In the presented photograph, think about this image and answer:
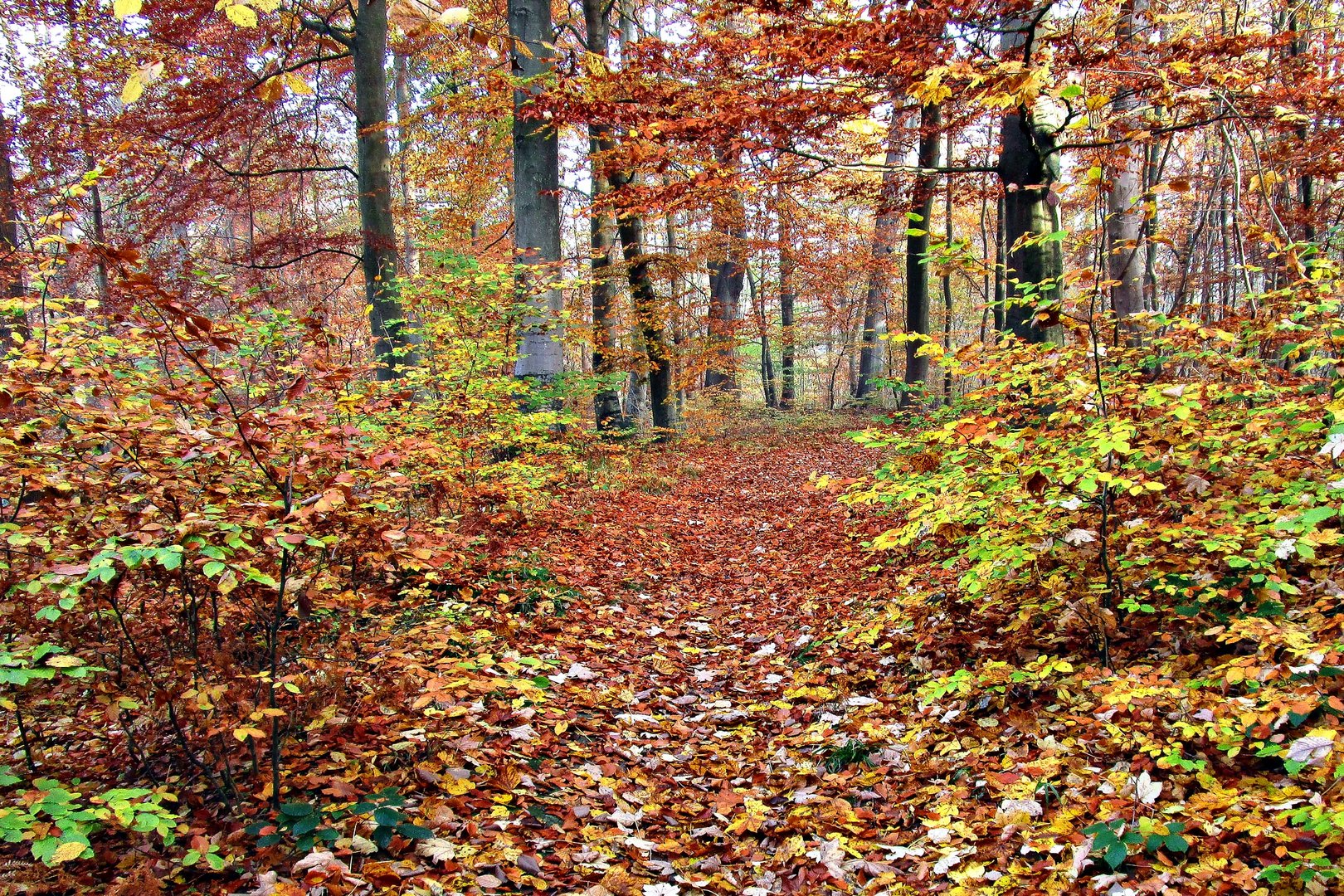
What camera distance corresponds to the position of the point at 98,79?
1087 centimetres

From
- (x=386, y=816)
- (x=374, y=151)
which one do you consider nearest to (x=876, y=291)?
(x=374, y=151)

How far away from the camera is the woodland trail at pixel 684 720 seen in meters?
2.88

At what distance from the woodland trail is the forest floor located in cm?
1

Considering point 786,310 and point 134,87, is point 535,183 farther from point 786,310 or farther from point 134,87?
point 786,310

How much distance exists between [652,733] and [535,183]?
25.7 feet

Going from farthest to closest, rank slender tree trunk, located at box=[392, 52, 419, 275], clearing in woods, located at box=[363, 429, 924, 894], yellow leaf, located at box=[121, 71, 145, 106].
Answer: slender tree trunk, located at box=[392, 52, 419, 275] → clearing in woods, located at box=[363, 429, 924, 894] → yellow leaf, located at box=[121, 71, 145, 106]

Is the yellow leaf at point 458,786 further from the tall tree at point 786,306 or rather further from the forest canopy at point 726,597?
the tall tree at point 786,306

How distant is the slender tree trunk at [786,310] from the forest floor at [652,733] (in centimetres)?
1132

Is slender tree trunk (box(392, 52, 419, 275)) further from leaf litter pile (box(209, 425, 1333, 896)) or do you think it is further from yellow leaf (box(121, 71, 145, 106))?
yellow leaf (box(121, 71, 145, 106))

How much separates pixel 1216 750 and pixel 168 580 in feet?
14.0

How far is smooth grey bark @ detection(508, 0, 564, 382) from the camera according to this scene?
8.92m

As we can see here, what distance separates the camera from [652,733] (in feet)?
13.0

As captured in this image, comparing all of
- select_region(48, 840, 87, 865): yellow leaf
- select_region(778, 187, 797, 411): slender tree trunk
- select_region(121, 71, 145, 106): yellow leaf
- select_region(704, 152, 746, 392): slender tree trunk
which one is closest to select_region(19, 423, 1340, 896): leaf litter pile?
select_region(48, 840, 87, 865): yellow leaf

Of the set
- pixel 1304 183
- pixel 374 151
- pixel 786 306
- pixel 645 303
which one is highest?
pixel 374 151
